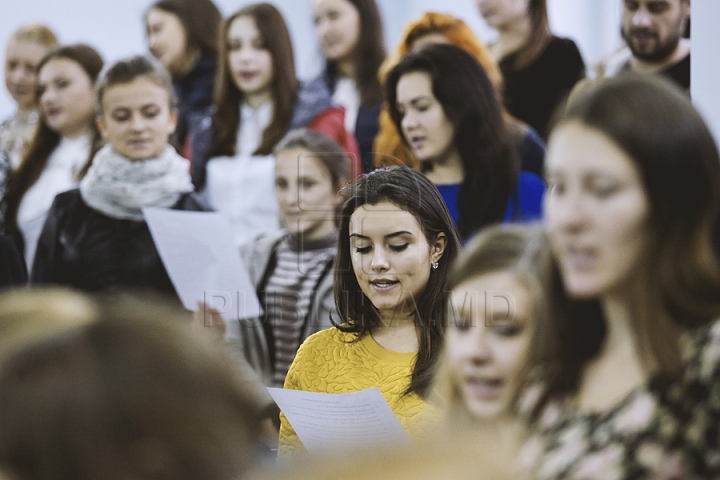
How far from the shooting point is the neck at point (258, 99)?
11.1 feet

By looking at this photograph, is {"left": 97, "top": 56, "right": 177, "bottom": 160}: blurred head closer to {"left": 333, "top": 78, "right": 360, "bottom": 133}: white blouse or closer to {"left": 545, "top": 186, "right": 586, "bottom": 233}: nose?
{"left": 333, "top": 78, "right": 360, "bottom": 133}: white blouse

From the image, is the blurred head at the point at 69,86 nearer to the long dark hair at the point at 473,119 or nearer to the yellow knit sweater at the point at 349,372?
the long dark hair at the point at 473,119

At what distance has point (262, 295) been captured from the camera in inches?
111

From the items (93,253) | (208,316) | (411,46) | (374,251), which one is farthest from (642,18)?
(93,253)

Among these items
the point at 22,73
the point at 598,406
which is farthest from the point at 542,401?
the point at 22,73

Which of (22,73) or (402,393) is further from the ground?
(22,73)

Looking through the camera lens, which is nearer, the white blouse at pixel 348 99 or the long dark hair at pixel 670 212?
the long dark hair at pixel 670 212

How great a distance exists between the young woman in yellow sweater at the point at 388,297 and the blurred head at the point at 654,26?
1.04 meters

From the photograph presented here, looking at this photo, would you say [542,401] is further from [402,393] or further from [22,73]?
[22,73]

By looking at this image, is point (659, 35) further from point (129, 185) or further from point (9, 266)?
point (9, 266)

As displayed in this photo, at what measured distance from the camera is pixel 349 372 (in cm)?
192

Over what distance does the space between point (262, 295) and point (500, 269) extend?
1.52 metres

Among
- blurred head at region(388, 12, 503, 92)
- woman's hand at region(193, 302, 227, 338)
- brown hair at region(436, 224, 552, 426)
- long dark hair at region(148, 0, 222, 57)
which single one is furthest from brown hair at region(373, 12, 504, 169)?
brown hair at region(436, 224, 552, 426)

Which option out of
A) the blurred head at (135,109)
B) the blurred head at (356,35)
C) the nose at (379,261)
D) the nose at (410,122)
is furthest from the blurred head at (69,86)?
the nose at (379,261)
